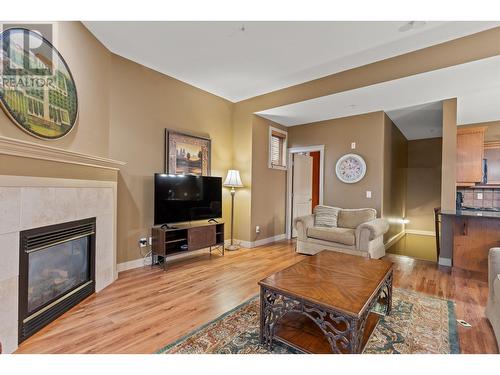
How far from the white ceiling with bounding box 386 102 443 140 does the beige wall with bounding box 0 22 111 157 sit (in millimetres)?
4555

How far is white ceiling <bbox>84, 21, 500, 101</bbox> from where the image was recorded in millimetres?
2475

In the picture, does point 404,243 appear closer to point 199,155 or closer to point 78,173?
point 199,155

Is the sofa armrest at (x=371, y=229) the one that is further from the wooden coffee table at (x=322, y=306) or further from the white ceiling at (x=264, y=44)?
the white ceiling at (x=264, y=44)

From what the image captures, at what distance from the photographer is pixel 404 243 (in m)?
5.26

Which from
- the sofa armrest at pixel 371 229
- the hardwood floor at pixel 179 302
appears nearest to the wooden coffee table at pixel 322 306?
the hardwood floor at pixel 179 302

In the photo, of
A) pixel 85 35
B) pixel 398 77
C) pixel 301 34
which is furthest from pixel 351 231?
pixel 85 35

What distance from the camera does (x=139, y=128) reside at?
131 inches

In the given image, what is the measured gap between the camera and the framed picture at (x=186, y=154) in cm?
365

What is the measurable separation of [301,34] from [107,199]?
2.84 metres

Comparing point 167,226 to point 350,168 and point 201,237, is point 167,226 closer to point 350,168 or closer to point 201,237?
point 201,237

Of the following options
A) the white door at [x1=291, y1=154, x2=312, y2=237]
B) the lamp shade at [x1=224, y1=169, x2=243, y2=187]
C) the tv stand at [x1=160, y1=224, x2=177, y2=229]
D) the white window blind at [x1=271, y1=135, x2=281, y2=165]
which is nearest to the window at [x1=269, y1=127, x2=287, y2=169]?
the white window blind at [x1=271, y1=135, x2=281, y2=165]

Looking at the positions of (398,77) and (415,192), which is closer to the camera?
(398,77)

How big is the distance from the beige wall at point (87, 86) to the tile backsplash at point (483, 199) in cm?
→ 636

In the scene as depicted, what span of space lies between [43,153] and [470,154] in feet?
19.0
